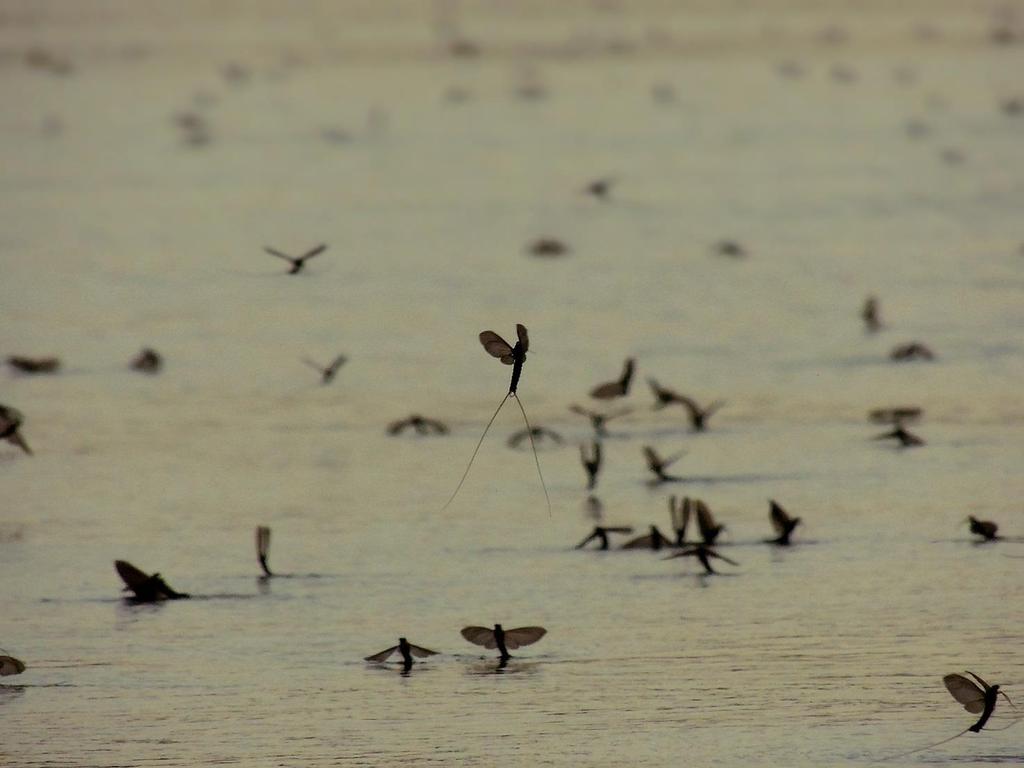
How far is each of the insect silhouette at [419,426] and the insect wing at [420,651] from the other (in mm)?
2054

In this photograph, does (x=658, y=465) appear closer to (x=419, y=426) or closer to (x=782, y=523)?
(x=782, y=523)

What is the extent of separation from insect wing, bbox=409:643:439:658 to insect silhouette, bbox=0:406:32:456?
6.62ft

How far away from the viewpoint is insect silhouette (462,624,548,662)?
3.97m

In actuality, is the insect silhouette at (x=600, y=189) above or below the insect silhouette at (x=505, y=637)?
above

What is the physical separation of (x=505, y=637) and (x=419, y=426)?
2.12 metres

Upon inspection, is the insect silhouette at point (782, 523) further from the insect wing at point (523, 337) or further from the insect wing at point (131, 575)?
the insect wing at point (131, 575)

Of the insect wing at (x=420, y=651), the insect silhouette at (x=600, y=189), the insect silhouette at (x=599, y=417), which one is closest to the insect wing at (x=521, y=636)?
the insect wing at (x=420, y=651)

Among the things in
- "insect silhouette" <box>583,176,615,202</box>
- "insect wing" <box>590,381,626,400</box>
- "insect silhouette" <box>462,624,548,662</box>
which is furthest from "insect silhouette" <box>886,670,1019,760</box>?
"insect silhouette" <box>583,176,615,202</box>

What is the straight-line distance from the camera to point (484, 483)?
217 inches

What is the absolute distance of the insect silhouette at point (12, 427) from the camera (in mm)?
5617

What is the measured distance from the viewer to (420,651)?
156 inches

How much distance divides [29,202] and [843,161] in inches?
198

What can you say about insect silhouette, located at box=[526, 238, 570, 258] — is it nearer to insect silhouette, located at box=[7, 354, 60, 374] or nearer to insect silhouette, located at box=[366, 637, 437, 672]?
insect silhouette, located at box=[7, 354, 60, 374]

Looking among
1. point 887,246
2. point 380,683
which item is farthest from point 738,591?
point 887,246
